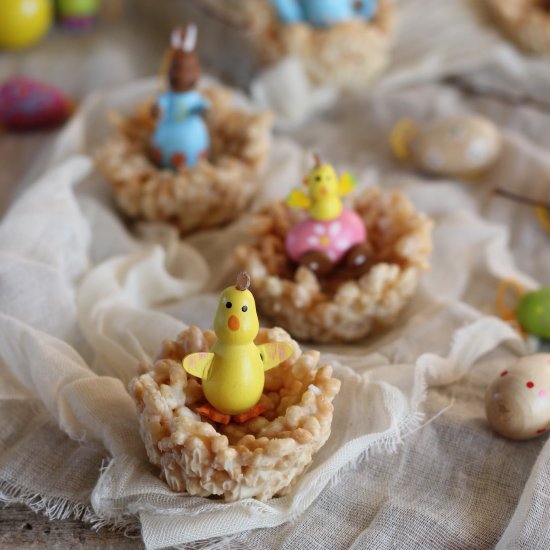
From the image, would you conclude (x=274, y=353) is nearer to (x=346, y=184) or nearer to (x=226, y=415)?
(x=226, y=415)

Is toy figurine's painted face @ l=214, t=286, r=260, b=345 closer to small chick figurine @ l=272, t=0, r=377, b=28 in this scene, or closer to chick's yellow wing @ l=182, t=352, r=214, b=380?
chick's yellow wing @ l=182, t=352, r=214, b=380

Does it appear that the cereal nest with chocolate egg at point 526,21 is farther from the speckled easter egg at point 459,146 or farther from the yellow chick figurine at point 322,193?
the yellow chick figurine at point 322,193

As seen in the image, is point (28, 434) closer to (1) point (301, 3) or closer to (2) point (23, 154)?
(2) point (23, 154)

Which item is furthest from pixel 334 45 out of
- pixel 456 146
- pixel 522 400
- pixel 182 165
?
pixel 522 400

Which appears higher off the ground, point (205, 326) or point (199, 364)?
point (199, 364)

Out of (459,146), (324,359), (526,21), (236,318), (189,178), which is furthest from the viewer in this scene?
(526,21)

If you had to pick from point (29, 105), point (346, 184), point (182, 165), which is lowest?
point (29, 105)
